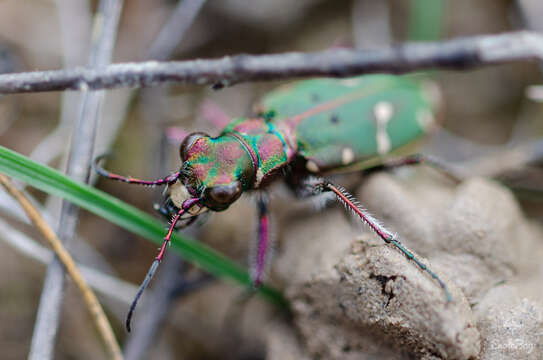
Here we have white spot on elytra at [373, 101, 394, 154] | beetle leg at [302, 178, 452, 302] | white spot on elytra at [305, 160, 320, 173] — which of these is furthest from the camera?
white spot on elytra at [373, 101, 394, 154]

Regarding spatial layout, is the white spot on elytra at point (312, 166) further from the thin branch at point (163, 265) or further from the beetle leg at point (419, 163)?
the thin branch at point (163, 265)

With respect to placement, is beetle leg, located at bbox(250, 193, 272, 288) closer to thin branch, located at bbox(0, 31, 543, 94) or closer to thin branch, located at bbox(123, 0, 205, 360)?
thin branch, located at bbox(123, 0, 205, 360)

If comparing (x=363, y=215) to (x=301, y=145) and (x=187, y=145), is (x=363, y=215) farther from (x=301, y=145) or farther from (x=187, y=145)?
(x=187, y=145)

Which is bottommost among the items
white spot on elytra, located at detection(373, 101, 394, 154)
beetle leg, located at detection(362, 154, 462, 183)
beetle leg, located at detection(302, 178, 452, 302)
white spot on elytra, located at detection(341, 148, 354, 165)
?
beetle leg, located at detection(302, 178, 452, 302)

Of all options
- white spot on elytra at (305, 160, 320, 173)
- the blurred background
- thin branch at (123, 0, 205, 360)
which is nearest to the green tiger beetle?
white spot on elytra at (305, 160, 320, 173)

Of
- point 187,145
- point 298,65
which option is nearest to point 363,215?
point 298,65

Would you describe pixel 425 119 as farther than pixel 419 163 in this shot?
Yes
